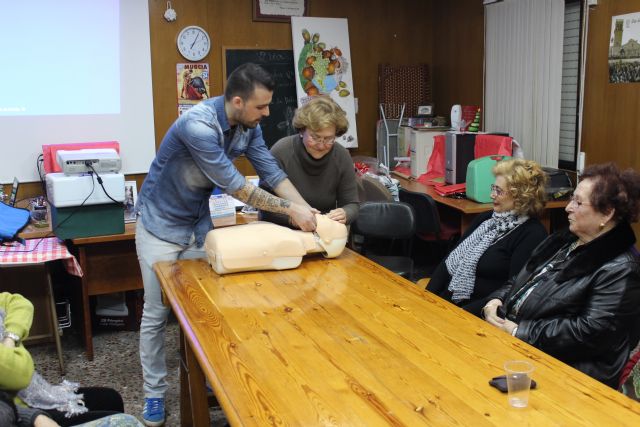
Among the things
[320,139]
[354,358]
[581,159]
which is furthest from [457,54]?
[354,358]

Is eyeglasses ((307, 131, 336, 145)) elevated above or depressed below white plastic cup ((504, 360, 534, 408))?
above

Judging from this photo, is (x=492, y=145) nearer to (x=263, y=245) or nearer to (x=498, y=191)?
(x=498, y=191)

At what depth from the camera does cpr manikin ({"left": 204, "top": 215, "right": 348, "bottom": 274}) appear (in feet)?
7.63

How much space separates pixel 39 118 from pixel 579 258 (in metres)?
3.36

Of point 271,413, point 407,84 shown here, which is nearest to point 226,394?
point 271,413

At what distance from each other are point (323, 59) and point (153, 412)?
10.3ft

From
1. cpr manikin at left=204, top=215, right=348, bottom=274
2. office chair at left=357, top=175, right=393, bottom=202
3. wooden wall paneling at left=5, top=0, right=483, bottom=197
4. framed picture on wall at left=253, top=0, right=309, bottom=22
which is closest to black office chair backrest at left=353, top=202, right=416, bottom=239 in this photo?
office chair at left=357, top=175, right=393, bottom=202

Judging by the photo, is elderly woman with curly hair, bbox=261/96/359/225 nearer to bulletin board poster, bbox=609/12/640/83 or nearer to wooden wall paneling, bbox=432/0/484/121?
bulletin board poster, bbox=609/12/640/83

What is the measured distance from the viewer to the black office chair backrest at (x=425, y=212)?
12.9 ft

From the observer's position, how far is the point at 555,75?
4.15 meters

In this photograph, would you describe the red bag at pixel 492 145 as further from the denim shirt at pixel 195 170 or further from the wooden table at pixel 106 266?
the denim shirt at pixel 195 170

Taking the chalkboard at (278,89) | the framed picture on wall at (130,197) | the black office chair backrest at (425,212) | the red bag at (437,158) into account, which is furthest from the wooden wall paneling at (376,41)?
the framed picture on wall at (130,197)

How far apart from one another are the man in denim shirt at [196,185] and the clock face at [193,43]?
2.15 m

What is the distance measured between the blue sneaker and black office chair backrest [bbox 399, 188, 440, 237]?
6.23 feet
